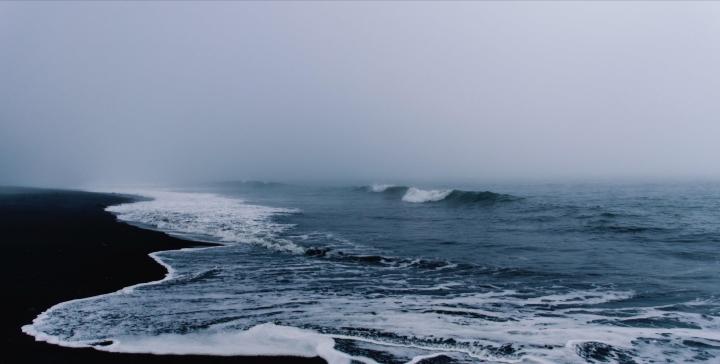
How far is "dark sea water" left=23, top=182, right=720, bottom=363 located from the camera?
6398 millimetres

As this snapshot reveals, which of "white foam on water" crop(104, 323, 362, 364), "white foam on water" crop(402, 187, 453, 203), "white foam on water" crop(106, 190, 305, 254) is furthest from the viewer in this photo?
"white foam on water" crop(402, 187, 453, 203)

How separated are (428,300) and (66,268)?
352 inches

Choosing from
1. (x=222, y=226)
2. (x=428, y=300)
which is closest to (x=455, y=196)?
(x=222, y=226)

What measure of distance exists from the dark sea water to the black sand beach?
1.08ft

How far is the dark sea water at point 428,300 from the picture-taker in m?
6.40

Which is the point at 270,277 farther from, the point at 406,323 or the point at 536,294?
the point at 536,294

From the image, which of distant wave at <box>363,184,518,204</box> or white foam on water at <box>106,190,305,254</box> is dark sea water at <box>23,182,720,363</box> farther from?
distant wave at <box>363,184,518,204</box>

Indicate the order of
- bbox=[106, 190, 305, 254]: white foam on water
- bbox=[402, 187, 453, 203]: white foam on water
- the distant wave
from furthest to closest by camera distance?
bbox=[402, 187, 453, 203]: white foam on water → the distant wave → bbox=[106, 190, 305, 254]: white foam on water

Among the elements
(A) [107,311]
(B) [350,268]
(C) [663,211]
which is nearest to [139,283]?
(A) [107,311]

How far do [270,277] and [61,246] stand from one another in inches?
312

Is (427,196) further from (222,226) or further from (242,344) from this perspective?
(242,344)

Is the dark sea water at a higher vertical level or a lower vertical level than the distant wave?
lower

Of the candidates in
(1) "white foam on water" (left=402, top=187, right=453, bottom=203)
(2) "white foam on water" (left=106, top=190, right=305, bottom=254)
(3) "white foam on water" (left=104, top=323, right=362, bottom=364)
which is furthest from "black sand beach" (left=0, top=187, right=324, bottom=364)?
(1) "white foam on water" (left=402, top=187, right=453, bottom=203)

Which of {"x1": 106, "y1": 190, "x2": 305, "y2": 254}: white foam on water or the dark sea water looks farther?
{"x1": 106, "y1": 190, "x2": 305, "y2": 254}: white foam on water
